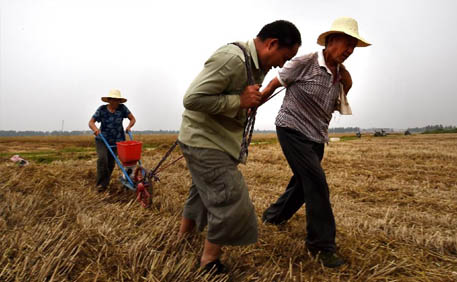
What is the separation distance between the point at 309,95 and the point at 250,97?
2.84ft

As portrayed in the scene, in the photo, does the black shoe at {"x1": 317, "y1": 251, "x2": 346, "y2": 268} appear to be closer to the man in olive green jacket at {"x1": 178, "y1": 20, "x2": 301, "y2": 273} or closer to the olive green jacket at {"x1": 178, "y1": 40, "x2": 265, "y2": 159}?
the man in olive green jacket at {"x1": 178, "y1": 20, "x2": 301, "y2": 273}

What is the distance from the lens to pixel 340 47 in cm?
219

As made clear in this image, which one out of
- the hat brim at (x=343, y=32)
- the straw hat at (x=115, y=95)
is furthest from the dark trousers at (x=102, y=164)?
the hat brim at (x=343, y=32)

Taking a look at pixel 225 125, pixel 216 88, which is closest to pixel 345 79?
pixel 225 125

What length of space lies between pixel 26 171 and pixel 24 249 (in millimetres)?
2784

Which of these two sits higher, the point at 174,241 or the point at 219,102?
the point at 219,102

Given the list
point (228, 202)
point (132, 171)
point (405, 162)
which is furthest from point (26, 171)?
point (405, 162)

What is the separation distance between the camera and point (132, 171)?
4457 millimetres

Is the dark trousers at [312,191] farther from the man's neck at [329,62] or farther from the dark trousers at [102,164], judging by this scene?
the dark trousers at [102,164]

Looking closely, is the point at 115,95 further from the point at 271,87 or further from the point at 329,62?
the point at 329,62

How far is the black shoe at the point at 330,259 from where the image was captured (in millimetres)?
2164

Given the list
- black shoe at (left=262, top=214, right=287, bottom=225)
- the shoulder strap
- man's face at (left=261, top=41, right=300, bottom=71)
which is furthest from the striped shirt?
black shoe at (left=262, top=214, right=287, bottom=225)

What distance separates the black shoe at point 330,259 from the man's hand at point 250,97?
4.70 feet

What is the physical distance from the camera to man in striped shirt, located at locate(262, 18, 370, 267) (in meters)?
2.21
